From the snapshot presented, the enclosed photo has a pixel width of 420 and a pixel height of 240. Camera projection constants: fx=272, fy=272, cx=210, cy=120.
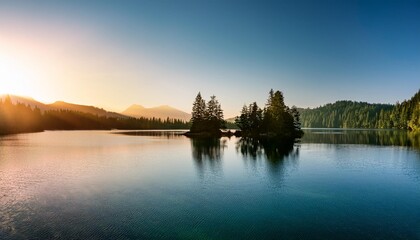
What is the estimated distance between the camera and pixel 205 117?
500 ft

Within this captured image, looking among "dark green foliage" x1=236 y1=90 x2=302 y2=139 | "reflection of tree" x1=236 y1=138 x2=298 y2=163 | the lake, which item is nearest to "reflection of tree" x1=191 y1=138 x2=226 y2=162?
"reflection of tree" x1=236 y1=138 x2=298 y2=163

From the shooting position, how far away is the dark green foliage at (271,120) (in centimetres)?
12888

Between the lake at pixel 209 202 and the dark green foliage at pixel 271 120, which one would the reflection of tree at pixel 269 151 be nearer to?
the lake at pixel 209 202

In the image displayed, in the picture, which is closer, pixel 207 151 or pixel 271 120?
pixel 207 151

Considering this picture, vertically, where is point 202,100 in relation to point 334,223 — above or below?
above

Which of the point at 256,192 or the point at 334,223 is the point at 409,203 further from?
the point at 256,192

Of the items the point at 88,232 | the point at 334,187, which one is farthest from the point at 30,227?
the point at 334,187

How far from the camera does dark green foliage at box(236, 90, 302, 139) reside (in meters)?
129

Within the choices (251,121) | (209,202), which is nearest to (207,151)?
(209,202)

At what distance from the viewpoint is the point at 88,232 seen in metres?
19.4

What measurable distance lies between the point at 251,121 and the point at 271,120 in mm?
24282

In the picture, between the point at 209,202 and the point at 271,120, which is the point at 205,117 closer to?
the point at 271,120

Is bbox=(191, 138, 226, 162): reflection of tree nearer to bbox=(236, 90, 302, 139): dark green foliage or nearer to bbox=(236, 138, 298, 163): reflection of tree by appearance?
bbox=(236, 138, 298, 163): reflection of tree

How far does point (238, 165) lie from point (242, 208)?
24.9 m
